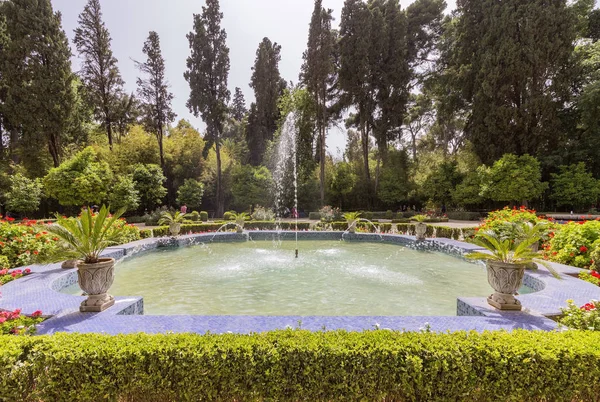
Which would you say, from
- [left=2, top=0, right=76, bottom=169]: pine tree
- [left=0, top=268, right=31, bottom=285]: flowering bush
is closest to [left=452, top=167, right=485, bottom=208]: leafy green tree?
[left=0, top=268, right=31, bottom=285]: flowering bush

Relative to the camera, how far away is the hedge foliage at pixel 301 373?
269 cm

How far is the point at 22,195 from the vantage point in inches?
863

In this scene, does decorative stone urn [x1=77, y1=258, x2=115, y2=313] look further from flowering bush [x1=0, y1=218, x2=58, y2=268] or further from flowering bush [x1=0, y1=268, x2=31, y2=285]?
flowering bush [x1=0, y1=218, x2=58, y2=268]

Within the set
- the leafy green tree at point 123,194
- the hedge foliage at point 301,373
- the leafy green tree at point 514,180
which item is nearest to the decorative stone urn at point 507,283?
the hedge foliage at point 301,373

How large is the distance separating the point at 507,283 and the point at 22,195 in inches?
1164

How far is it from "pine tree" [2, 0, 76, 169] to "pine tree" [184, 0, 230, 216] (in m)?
9.39

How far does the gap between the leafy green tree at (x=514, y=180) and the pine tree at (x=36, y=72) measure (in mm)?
33918

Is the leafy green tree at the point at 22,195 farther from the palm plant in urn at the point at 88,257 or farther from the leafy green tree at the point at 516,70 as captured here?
the leafy green tree at the point at 516,70

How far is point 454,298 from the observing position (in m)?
6.63

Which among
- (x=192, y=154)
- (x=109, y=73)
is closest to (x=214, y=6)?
(x=109, y=73)

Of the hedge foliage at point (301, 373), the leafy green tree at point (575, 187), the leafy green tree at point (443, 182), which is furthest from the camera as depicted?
the leafy green tree at point (443, 182)

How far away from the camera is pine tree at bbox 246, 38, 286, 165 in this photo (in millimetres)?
32281

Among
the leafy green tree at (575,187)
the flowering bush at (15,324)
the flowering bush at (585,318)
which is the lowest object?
the flowering bush at (585,318)

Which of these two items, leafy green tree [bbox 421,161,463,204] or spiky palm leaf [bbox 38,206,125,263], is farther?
leafy green tree [bbox 421,161,463,204]
